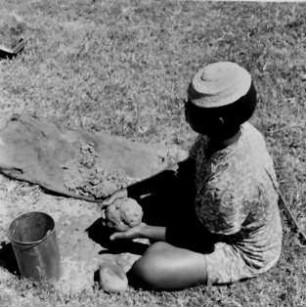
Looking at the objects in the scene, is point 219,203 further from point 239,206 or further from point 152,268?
point 152,268

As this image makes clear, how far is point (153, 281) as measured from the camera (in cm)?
387

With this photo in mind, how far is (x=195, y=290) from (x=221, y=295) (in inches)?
6.9

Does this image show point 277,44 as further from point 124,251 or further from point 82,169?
point 124,251

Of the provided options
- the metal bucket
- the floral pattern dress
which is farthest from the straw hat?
the metal bucket

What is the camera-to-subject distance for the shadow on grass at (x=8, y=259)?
4.13 m

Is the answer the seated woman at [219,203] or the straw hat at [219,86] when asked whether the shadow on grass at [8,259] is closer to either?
the seated woman at [219,203]

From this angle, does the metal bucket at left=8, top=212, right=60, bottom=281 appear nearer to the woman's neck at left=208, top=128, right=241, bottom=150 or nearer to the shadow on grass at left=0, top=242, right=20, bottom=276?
the shadow on grass at left=0, top=242, right=20, bottom=276

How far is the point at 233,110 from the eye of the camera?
10.4ft

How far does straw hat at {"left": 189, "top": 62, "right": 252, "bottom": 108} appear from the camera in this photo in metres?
3.14

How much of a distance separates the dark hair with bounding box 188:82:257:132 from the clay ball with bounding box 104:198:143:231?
3.36 ft

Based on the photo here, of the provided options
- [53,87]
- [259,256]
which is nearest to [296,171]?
[259,256]

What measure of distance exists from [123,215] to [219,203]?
746 mm

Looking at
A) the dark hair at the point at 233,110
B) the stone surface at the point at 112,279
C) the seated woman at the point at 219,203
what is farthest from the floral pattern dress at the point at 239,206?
the stone surface at the point at 112,279

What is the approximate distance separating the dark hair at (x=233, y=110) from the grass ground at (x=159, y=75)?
4.34ft
